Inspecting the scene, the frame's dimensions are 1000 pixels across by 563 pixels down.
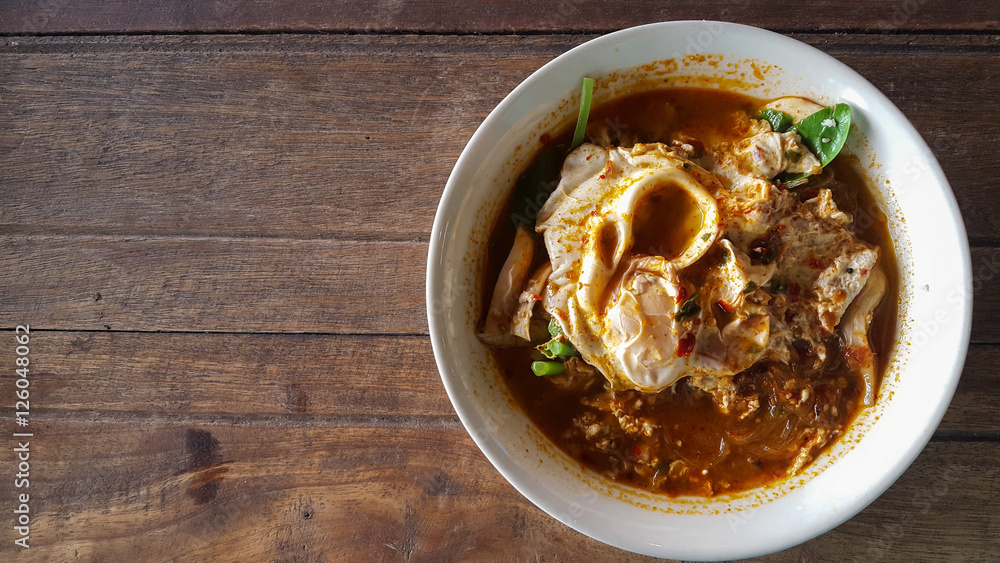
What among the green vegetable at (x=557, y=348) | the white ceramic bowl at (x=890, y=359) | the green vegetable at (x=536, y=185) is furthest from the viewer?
the green vegetable at (x=536, y=185)

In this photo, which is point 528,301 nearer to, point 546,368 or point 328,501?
point 546,368

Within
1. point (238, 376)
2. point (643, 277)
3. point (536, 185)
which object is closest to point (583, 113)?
point (536, 185)

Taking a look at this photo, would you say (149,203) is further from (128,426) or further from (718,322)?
(718,322)

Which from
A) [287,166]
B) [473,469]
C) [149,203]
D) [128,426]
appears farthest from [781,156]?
[128,426]

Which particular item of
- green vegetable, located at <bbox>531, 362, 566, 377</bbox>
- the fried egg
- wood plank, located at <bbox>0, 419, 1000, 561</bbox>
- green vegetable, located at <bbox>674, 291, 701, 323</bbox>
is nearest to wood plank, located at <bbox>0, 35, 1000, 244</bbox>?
the fried egg

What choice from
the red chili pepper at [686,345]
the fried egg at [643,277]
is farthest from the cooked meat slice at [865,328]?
the red chili pepper at [686,345]

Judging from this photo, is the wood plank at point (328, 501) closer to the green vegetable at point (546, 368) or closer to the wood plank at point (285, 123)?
the green vegetable at point (546, 368)
